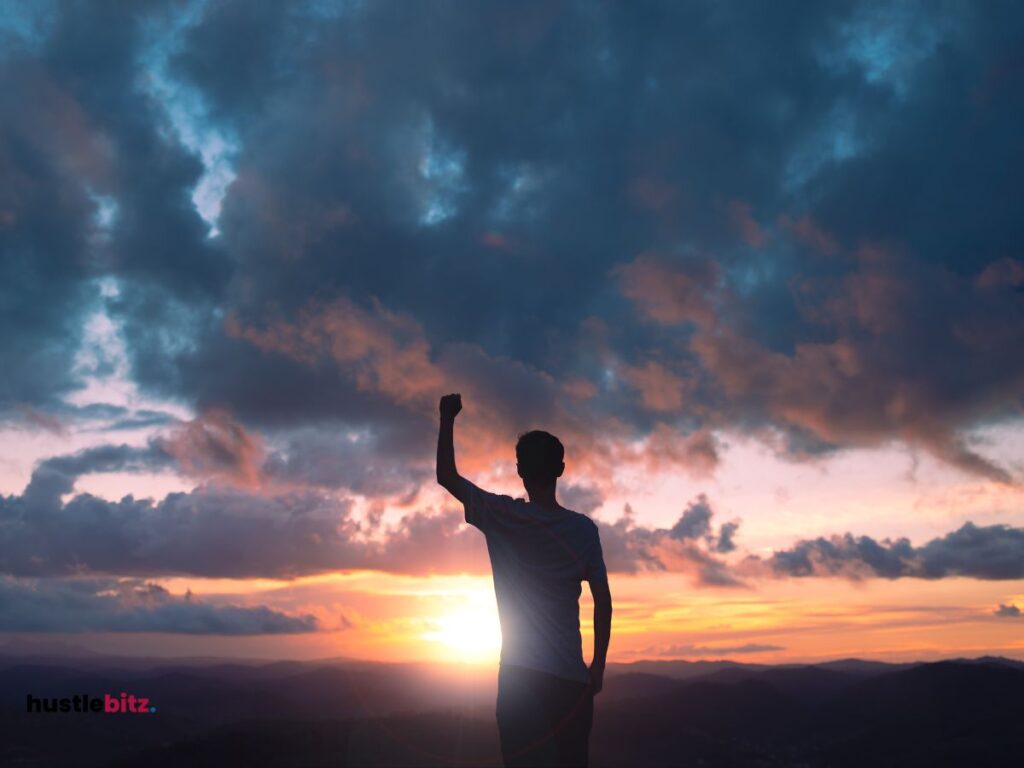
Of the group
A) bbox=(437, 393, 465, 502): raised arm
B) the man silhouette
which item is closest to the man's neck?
the man silhouette

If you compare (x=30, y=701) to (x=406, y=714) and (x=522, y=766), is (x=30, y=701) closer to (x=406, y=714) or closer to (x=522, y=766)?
(x=522, y=766)

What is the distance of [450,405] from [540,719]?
1921 mm

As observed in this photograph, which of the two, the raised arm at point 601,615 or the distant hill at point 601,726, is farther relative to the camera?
the distant hill at point 601,726

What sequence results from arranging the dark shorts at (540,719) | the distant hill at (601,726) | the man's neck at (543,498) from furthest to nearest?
the distant hill at (601,726) → the man's neck at (543,498) → the dark shorts at (540,719)

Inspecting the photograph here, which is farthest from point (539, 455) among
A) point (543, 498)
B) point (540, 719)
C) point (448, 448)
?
point (540, 719)

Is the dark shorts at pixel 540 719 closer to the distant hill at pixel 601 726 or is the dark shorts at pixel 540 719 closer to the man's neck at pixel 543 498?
the man's neck at pixel 543 498

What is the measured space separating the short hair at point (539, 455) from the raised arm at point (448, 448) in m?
0.46

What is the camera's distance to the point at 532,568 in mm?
4734

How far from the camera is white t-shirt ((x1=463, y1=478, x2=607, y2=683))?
464 centimetres

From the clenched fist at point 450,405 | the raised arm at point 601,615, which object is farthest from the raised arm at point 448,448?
the raised arm at point 601,615

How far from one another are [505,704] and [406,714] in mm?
55742

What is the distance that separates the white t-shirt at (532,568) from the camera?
15.2 ft

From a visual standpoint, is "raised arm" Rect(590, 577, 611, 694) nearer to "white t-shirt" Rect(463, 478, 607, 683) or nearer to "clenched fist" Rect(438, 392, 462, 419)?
"white t-shirt" Rect(463, 478, 607, 683)

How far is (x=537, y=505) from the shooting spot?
4.85 m
